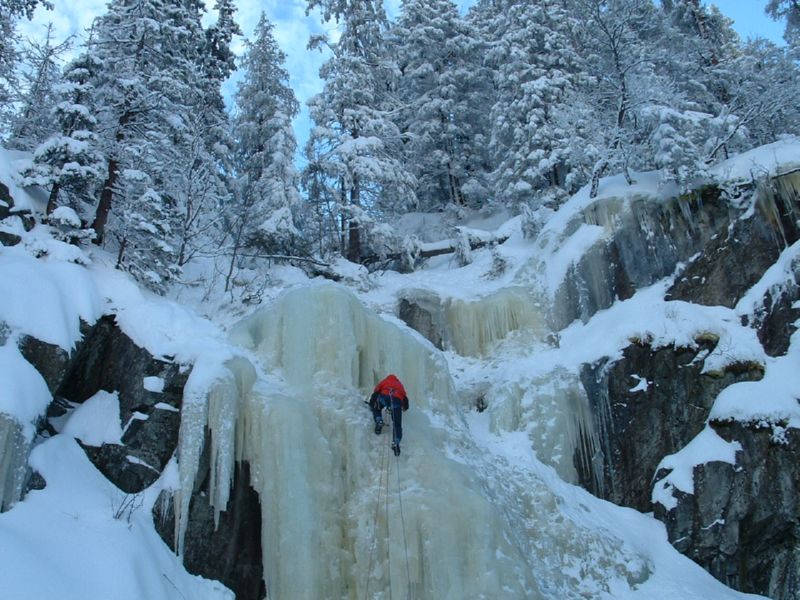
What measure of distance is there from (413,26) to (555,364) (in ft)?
62.6

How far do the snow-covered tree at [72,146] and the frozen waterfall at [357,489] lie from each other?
4.97 metres

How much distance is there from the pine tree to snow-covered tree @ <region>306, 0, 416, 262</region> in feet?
4.20

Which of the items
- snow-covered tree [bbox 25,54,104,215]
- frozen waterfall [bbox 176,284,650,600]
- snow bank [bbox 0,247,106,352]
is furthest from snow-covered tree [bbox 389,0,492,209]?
snow bank [bbox 0,247,106,352]

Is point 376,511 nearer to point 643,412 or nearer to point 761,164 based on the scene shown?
point 643,412

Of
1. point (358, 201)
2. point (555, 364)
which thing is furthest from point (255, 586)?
point (358, 201)

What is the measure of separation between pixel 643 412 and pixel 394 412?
5.37m

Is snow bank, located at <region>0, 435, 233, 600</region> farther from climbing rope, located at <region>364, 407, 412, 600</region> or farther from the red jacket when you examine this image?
the red jacket

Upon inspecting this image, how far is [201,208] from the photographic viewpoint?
16.0m

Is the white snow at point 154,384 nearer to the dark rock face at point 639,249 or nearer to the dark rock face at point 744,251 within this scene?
the dark rock face at point 639,249

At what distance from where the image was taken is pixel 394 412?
9578mm

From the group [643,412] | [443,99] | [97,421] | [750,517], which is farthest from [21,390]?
[443,99]

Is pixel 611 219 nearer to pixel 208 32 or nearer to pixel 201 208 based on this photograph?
pixel 201 208

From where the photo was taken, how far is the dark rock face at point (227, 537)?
8.15m

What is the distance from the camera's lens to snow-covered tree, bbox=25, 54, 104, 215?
38.8ft
